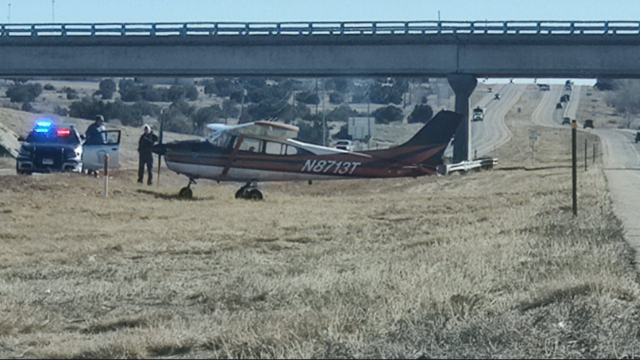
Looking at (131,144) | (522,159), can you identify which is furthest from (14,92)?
(522,159)

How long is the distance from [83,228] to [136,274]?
228 inches

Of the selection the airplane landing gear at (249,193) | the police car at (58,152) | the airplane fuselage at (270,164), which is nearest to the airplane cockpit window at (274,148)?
the airplane fuselage at (270,164)

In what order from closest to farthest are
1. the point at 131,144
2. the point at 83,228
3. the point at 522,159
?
the point at 83,228
the point at 131,144
the point at 522,159

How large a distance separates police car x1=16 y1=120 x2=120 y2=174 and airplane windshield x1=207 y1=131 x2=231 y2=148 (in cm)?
490

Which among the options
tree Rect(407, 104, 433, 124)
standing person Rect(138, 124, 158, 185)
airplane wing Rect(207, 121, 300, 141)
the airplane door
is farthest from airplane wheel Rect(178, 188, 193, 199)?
tree Rect(407, 104, 433, 124)

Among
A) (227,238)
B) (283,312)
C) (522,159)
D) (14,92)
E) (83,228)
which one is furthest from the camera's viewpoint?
(14,92)

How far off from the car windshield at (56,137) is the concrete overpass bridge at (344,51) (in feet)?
69.9

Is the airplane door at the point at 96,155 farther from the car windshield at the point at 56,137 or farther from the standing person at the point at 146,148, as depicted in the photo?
the standing person at the point at 146,148

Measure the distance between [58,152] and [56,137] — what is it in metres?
0.60

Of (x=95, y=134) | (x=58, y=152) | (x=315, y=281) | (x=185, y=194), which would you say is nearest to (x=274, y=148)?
(x=185, y=194)

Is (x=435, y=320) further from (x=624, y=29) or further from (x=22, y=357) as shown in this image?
(x=624, y=29)

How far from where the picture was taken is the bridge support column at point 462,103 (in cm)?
5316

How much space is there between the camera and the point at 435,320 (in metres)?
8.41

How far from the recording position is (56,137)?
33.0 metres
